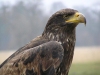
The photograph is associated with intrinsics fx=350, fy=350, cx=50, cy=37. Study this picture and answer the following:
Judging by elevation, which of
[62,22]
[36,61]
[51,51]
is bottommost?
[36,61]

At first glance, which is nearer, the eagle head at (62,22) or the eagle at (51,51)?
the eagle at (51,51)

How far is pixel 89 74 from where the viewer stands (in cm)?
1343

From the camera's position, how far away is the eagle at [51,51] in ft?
13.1

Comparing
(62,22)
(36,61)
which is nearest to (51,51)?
(36,61)

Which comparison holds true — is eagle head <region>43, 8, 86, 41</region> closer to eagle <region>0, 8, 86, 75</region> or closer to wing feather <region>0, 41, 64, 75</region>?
eagle <region>0, 8, 86, 75</region>

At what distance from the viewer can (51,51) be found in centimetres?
404

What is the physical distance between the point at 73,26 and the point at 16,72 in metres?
0.88

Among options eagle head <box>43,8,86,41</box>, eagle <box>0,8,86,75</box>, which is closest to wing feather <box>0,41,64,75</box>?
eagle <box>0,8,86,75</box>

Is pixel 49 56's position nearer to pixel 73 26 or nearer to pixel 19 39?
pixel 73 26

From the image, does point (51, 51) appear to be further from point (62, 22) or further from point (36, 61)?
point (62, 22)

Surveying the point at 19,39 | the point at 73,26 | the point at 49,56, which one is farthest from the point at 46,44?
the point at 19,39

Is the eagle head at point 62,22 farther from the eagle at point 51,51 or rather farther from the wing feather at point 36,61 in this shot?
the wing feather at point 36,61

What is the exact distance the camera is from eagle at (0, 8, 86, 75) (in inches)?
157

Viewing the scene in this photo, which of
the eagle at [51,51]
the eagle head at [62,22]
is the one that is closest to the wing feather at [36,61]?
the eagle at [51,51]
